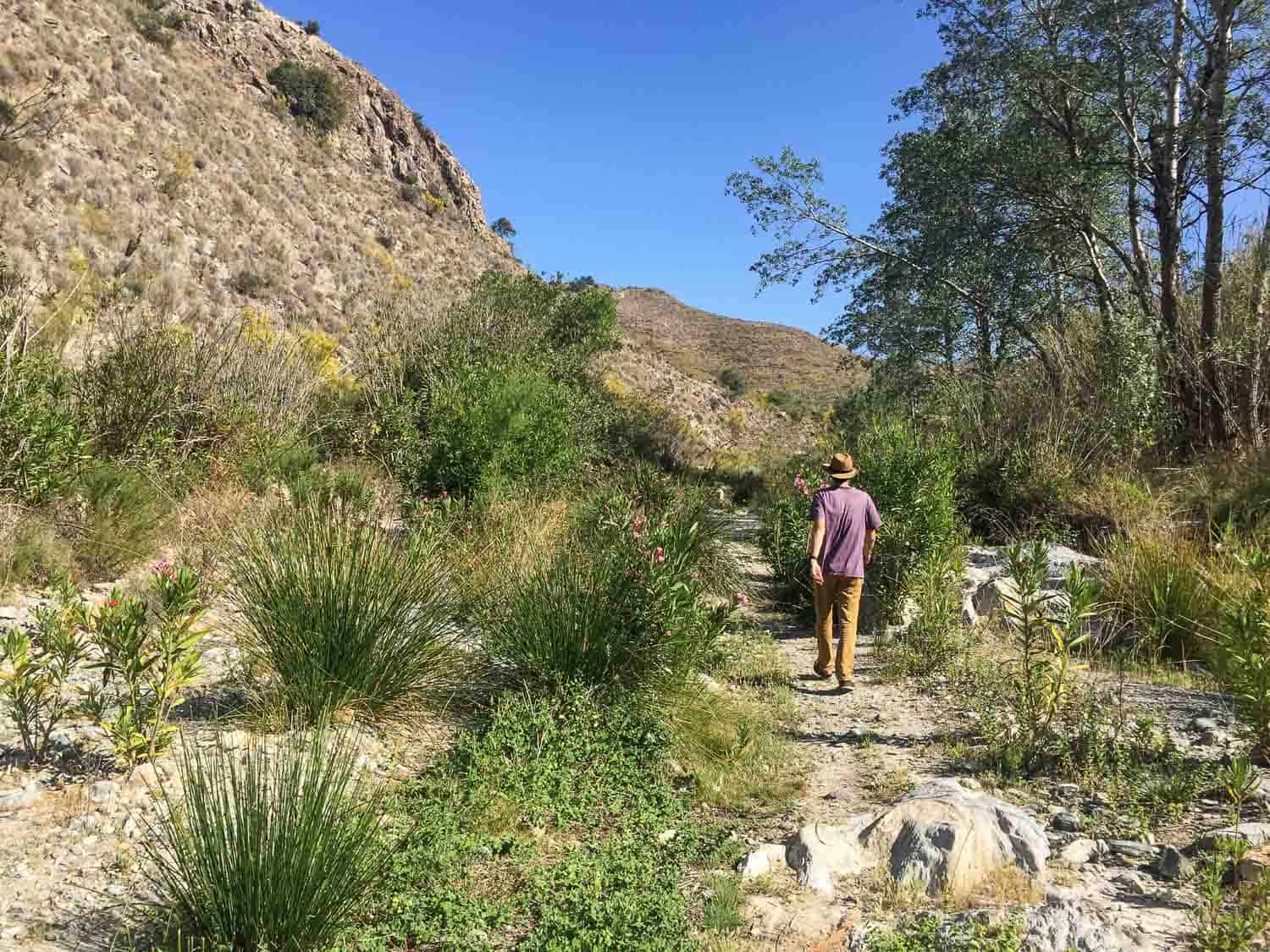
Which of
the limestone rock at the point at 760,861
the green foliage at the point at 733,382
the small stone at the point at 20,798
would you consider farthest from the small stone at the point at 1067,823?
the green foliage at the point at 733,382

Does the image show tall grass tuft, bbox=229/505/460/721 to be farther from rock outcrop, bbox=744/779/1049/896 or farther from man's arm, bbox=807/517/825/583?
man's arm, bbox=807/517/825/583

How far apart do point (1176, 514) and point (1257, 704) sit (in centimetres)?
479

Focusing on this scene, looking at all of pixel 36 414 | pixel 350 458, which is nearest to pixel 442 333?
pixel 350 458

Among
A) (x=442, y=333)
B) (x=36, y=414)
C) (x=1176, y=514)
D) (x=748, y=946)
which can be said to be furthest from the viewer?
(x=442, y=333)

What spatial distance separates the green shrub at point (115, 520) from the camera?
641 cm

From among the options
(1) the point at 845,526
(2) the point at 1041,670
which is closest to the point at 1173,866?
(2) the point at 1041,670

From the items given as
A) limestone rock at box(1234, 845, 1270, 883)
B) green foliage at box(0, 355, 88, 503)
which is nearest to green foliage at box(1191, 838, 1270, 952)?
limestone rock at box(1234, 845, 1270, 883)

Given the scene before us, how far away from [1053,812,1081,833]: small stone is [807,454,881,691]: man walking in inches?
93.0

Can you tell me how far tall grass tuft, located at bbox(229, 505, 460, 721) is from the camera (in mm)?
4238

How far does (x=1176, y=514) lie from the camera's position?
7.82 m

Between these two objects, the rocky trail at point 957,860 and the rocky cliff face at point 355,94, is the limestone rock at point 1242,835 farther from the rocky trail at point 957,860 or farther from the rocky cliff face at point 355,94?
the rocky cliff face at point 355,94

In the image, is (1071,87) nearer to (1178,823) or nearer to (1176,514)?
(1176,514)

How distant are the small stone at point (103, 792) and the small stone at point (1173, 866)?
4069 millimetres

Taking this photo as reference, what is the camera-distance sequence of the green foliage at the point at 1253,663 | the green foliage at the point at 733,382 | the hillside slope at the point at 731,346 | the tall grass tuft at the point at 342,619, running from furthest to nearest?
the hillside slope at the point at 731,346 < the green foliage at the point at 733,382 < the tall grass tuft at the point at 342,619 < the green foliage at the point at 1253,663
